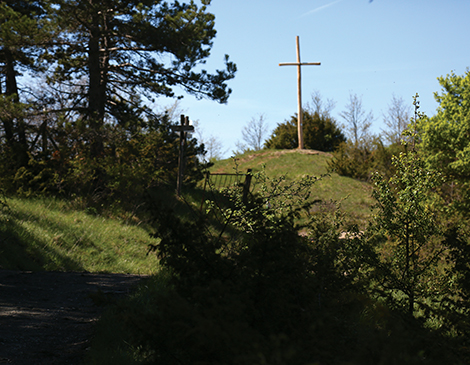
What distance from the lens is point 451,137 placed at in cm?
1566

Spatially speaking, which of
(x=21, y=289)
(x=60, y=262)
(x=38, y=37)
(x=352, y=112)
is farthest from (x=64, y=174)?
(x=352, y=112)

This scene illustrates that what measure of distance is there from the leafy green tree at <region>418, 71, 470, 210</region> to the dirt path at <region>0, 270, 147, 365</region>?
39.9ft

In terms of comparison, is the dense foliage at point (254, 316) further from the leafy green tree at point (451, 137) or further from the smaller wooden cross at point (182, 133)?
the leafy green tree at point (451, 137)

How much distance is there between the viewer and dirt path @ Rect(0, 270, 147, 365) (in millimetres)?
3928

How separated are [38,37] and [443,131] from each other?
13.8 m

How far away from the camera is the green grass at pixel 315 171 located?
18297 millimetres

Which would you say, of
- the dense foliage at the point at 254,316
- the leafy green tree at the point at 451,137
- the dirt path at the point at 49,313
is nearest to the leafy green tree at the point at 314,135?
the leafy green tree at the point at 451,137

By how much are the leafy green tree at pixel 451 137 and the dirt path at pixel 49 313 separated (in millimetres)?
12172

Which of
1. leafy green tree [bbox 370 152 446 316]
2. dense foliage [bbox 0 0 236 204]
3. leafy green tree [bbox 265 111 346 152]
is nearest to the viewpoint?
leafy green tree [bbox 370 152 446 316]

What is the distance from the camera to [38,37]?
12.8 meters

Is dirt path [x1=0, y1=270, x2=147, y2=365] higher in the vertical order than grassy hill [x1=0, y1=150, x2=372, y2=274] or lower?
lower

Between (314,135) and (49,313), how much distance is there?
2587 cm

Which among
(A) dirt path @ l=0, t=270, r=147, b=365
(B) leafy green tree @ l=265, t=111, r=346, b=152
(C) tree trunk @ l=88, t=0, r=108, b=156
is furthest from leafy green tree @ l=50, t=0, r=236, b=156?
(B) leafy green tree @ l=265, t=111, r=346, b=152

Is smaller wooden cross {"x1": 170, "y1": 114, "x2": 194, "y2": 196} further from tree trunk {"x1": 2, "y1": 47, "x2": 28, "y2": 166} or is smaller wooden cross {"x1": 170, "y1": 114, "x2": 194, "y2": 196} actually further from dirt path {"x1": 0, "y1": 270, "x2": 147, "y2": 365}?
dirt path {"x1": 0, "y1": 270, "x2": 147, "y2": 365}
